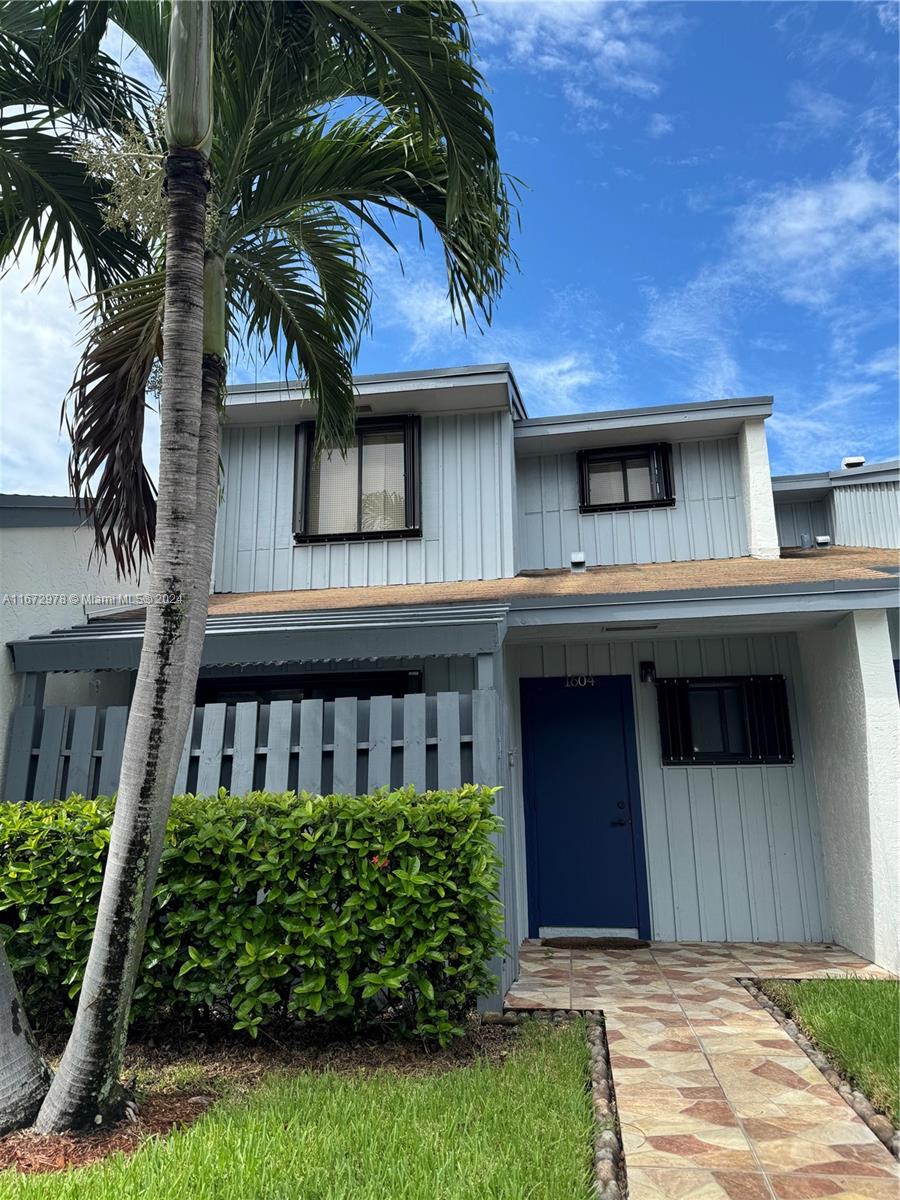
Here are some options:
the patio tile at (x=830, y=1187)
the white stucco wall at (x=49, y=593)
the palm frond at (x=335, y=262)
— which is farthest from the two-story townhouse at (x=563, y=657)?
the patio tile at (x=830, y=1187)

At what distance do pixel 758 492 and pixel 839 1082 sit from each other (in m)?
6.25

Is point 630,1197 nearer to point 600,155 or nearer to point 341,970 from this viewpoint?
point 341,970

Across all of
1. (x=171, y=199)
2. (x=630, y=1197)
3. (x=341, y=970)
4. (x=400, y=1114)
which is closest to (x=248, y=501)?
(x=171, y=199)

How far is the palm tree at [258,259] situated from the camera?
357 cm

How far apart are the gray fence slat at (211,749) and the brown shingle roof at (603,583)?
1630 mm

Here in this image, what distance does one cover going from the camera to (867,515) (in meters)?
11.2

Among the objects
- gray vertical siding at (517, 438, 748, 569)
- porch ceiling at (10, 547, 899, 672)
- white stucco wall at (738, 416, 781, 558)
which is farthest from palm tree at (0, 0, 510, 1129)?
white stucco wall at (738, 416, 781, 558)

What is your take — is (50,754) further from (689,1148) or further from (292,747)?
(689,1148)

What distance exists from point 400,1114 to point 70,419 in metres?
4.27

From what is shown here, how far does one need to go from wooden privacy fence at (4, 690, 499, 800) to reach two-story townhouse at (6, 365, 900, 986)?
0.02m

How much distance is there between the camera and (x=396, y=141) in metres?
5.31

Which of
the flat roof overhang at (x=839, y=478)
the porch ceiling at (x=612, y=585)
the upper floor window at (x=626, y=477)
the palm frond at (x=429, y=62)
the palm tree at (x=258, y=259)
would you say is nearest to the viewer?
the palm tree at (x=258, y=259)

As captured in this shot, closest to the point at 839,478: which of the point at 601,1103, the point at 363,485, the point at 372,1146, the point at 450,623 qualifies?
the point at 363,485

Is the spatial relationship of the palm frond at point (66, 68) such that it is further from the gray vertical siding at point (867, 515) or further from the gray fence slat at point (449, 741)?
the gray vertical siding at point (867, 515)
